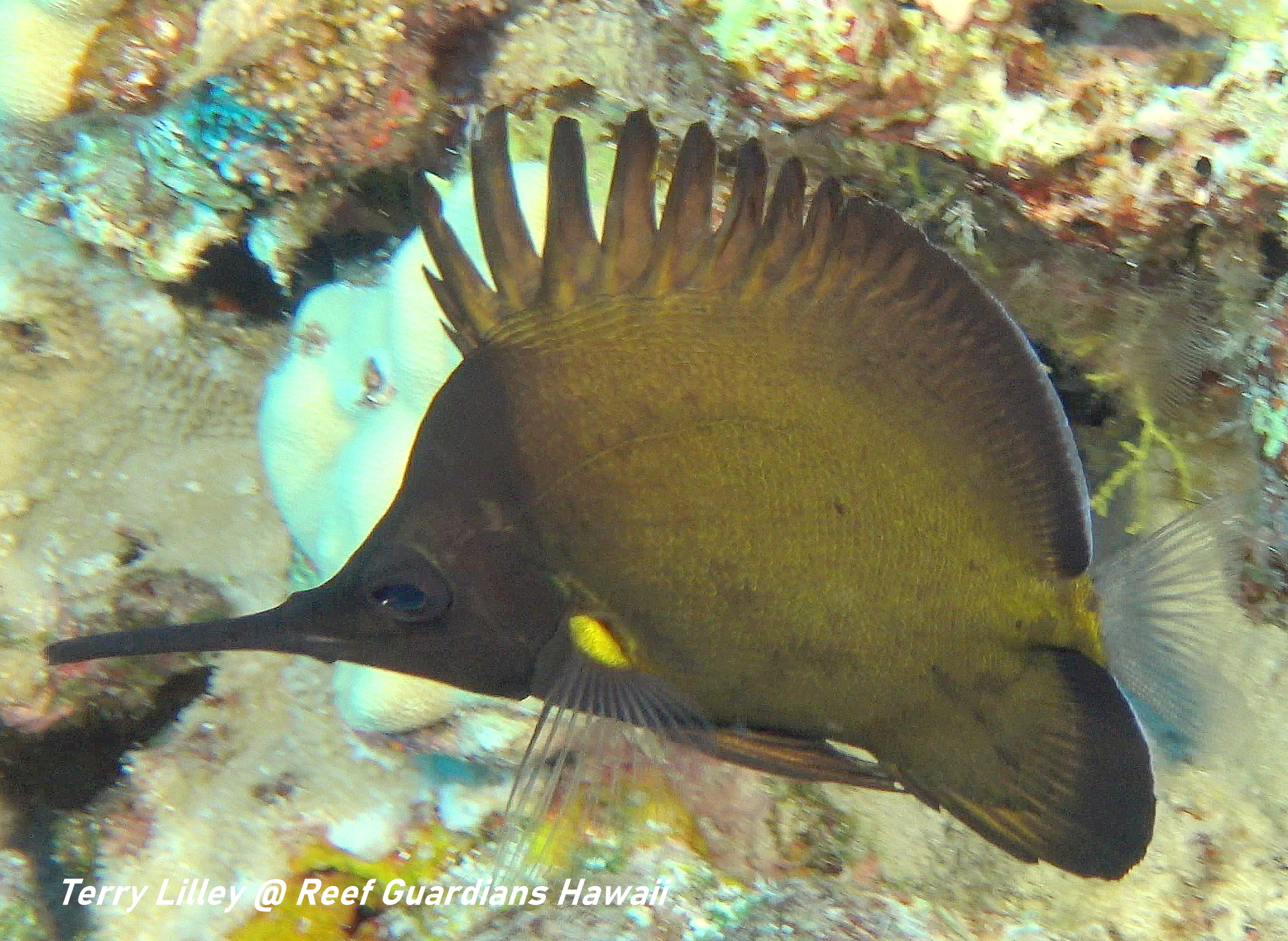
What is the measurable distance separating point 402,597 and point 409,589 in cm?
2

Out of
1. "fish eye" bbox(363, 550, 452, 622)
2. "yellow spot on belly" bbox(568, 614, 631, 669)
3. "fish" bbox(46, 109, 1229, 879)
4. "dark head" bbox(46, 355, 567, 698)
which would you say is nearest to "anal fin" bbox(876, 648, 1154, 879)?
"fish" bbox(46, 109, 1229, 879)

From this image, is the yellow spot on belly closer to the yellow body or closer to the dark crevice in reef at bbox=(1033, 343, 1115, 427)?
the yellow body

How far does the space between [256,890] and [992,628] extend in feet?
7.84

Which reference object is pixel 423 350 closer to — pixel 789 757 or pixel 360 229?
pixel 360 229

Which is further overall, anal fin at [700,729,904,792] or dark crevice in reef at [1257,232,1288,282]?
dark crevice in reef at [1257,232,1288,282]

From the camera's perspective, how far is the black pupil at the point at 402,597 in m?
1.58

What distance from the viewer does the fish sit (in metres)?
1.48

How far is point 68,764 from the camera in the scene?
312 cm

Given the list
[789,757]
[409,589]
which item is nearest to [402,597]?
[409,589]

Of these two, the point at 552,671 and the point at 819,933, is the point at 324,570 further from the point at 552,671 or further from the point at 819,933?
the point at 819,933

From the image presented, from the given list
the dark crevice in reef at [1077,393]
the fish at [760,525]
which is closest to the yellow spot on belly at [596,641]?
the fish at [760,525]

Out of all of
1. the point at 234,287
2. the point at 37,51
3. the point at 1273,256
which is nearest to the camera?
the point at 1273,256

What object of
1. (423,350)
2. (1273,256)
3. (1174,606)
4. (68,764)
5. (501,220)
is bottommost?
(68,764)

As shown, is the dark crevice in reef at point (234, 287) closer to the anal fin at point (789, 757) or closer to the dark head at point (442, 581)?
the dark head at point (442, 581)
